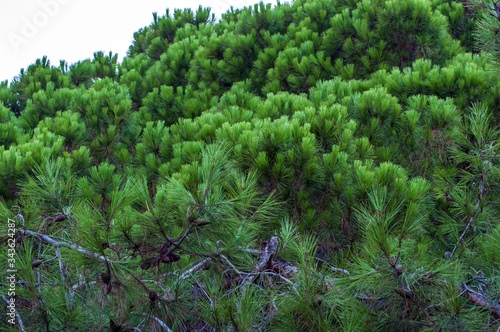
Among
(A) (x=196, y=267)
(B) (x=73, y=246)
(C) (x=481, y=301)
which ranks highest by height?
(B) (x=73, y=246)

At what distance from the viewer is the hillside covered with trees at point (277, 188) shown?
173cm

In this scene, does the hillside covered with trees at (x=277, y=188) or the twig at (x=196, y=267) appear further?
the twig at (x=196, y=267)

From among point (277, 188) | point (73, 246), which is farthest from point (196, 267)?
point (277, 188)

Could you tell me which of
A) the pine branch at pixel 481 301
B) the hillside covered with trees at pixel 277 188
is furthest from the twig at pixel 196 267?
the pine branch at pixel 481 301

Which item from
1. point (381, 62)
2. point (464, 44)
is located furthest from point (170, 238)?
point (464, 44)

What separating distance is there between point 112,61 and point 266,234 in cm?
634

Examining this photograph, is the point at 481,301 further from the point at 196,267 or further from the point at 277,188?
the point at 277,188

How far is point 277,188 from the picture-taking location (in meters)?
3.03

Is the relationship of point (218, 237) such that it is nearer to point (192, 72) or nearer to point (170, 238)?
point (170, 238)

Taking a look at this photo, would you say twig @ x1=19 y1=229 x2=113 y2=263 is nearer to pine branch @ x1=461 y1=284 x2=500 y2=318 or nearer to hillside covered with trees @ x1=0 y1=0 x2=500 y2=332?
hillside covered with trees @ x1=0 y1=0 x2=500 y2=332

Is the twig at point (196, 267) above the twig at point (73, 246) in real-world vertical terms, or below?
below

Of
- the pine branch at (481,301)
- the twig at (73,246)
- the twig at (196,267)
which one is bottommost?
the pine branch at (481,301)

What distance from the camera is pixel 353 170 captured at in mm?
3021

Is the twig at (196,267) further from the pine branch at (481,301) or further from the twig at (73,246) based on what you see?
the pine branch at (481,301)
